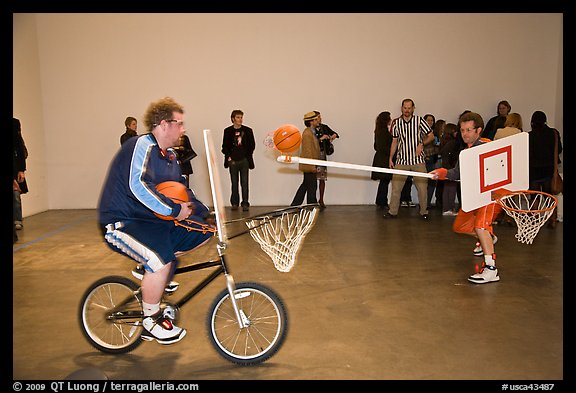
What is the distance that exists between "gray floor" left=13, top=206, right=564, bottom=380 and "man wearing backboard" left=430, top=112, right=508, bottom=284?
0.69 ft

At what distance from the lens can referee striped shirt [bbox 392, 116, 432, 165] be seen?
321 inches

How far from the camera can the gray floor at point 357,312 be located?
338cm

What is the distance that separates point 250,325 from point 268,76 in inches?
292

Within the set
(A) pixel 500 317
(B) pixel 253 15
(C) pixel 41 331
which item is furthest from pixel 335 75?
(C) pixel 41 331

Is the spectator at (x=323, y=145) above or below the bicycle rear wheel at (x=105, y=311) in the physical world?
above

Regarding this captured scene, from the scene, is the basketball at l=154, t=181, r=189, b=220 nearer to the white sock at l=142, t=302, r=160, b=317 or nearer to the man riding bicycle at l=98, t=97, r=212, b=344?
the man riding bicycle at l=98, t=97, r=212, b=344

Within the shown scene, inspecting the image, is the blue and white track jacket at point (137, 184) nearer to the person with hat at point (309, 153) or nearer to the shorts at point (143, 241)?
the shorts at point (143, 241)

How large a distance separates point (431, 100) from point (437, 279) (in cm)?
591

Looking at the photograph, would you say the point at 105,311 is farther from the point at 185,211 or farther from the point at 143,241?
the point at 185,211

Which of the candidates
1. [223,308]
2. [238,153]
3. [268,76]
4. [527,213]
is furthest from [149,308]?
[268,76]

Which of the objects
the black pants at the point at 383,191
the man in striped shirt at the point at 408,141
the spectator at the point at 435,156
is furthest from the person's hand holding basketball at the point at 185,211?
the spectator at the point at 435,156

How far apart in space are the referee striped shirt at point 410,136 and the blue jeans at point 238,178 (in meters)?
3.02

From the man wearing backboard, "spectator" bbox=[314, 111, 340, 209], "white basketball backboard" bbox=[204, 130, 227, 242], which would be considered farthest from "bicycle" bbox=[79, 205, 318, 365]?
"spectator" bbox=[314, 111, 340, 209]

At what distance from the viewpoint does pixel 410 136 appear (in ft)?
26.8
